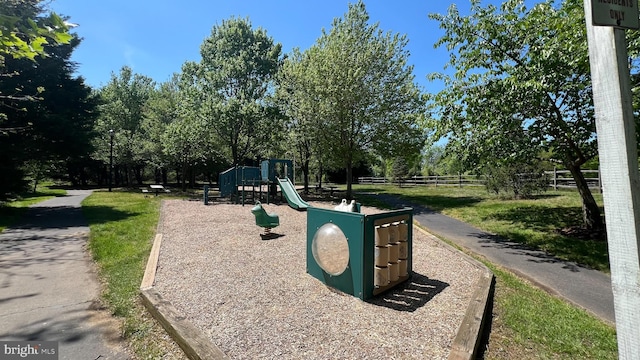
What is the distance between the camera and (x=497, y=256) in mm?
7730

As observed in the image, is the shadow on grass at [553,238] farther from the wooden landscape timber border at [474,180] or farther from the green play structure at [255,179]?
the green play structure at [255,179]

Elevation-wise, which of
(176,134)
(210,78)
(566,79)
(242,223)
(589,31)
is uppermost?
(210,78)

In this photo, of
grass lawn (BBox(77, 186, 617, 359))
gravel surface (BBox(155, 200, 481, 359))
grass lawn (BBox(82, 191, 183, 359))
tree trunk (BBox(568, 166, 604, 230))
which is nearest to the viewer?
gravel surface (BBox(155, 200, 481, 359))

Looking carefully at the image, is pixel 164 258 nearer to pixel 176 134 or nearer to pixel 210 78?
pixel 210 78

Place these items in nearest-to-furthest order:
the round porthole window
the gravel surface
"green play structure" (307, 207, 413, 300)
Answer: the gravel surface < "green play structure" (307, 207, 413, 300) < the round porthole window

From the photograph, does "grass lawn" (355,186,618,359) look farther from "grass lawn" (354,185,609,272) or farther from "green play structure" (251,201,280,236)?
"green play structure" (251,201,280,236)

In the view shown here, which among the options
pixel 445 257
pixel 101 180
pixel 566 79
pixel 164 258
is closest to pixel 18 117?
pixel 164 258

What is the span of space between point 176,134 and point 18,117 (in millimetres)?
9578

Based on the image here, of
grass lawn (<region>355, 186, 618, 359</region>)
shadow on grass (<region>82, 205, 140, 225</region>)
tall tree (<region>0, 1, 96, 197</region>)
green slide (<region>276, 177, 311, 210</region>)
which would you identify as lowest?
grass lawn (<region>355, 186, 618, 359</region>)

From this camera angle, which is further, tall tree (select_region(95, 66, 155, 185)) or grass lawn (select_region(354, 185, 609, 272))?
tall tree (select_region(95, 66, 155, 185))

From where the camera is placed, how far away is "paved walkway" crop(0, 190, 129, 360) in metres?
3.52

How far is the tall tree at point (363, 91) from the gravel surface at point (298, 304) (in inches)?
459

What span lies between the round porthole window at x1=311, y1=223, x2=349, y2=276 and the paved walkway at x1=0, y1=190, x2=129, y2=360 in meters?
2.78

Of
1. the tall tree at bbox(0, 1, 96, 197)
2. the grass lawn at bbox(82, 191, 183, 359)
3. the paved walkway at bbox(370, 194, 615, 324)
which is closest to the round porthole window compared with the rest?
the grass lawn at bbox(82, 191, 183, 359)
